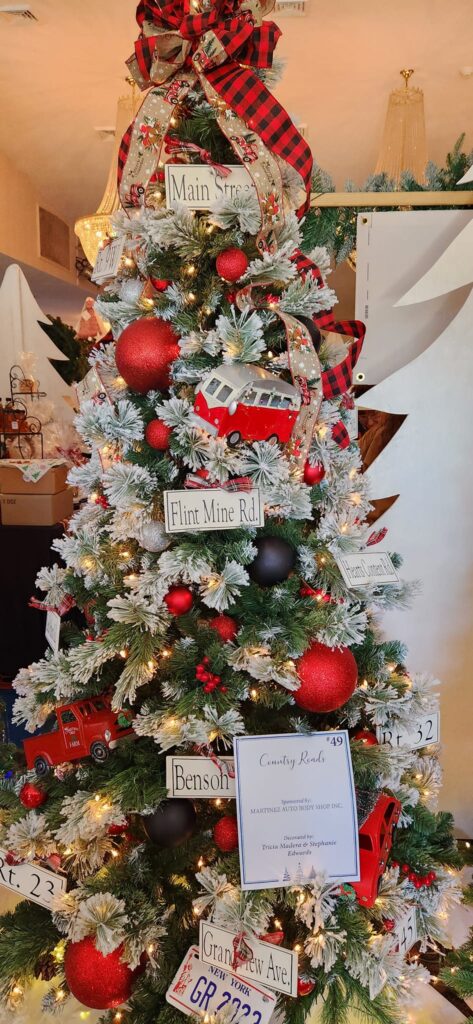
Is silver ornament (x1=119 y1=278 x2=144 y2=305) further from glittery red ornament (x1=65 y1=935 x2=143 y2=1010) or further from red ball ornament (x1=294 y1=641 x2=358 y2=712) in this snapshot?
glittery red ornament (x1=65 y1=935 x2=143 y2=1010)

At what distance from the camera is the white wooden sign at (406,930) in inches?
47.8

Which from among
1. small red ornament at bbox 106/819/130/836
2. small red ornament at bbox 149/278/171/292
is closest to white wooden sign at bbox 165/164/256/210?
small red ornament at bbox 149/278/171/292

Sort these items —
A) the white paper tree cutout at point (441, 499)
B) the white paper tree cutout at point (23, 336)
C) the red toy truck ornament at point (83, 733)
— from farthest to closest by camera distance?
the white paper tree cutout at point (23, 336)
the white paper tree cutout at point (441, 499)
the red toy truck ornament at point (83, 733)

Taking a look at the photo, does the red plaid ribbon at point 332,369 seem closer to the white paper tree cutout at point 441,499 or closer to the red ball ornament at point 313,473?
the red ball ornament at point 313,473

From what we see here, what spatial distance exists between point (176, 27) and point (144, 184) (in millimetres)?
293

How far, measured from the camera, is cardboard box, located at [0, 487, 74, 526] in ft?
9.68

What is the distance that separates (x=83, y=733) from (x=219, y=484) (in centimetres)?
53

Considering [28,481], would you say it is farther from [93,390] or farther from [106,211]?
[93,390]

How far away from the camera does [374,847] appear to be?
1.16m

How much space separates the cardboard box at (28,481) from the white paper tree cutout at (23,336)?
948mm

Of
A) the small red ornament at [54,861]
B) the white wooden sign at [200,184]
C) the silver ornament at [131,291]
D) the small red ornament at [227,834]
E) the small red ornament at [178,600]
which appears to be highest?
the white wooden sign at [200,184]

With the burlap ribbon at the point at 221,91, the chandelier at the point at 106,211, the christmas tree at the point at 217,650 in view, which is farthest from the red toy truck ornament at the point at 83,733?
the chandelier at the point at 106,211

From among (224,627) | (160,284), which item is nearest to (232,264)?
(160,284)

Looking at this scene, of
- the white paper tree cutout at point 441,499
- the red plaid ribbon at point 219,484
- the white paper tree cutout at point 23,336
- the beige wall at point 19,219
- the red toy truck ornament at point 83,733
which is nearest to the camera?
the red plaid ribbon at point 219,484
